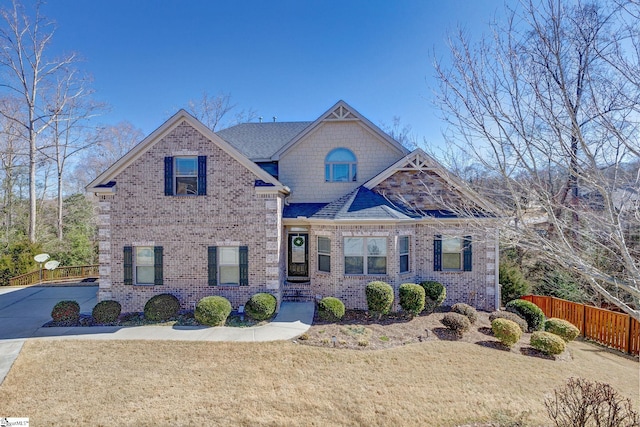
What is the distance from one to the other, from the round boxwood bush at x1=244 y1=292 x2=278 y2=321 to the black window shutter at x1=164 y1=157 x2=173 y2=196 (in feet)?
16.5

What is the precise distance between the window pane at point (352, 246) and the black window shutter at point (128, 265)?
810cm

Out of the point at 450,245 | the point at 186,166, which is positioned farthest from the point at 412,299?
the point at 186,166

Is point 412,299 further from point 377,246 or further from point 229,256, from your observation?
point 229,256

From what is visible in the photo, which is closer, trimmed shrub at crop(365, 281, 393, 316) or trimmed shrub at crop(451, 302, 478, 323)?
trimmed shrub at crop(365, 281, 393, 316)

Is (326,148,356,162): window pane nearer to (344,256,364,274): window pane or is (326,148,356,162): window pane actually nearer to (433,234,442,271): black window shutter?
Answer: (344,256,364,274): window pane

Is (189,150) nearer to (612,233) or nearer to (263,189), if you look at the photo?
(263,189)

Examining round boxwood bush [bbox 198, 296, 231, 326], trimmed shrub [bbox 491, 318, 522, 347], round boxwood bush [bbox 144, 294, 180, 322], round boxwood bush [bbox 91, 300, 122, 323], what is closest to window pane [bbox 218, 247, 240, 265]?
round boxwood bush [bbox 198, 296, 231, 326]

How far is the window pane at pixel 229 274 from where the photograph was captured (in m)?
11.1

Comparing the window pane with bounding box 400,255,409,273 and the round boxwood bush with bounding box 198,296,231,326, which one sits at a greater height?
the window pane with bounding box 400,255,409,273

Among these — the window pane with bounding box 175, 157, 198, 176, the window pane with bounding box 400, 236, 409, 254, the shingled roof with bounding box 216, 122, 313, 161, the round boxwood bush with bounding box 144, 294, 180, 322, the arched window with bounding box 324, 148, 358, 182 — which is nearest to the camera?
the round boxwood bush with bounding box 144, 294, 180, 322

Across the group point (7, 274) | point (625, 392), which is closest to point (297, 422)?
point (625, 392)

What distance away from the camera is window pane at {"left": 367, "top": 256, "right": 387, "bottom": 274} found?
37.2 ft

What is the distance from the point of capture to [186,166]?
36.4 feet

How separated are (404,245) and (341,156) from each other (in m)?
5.10
